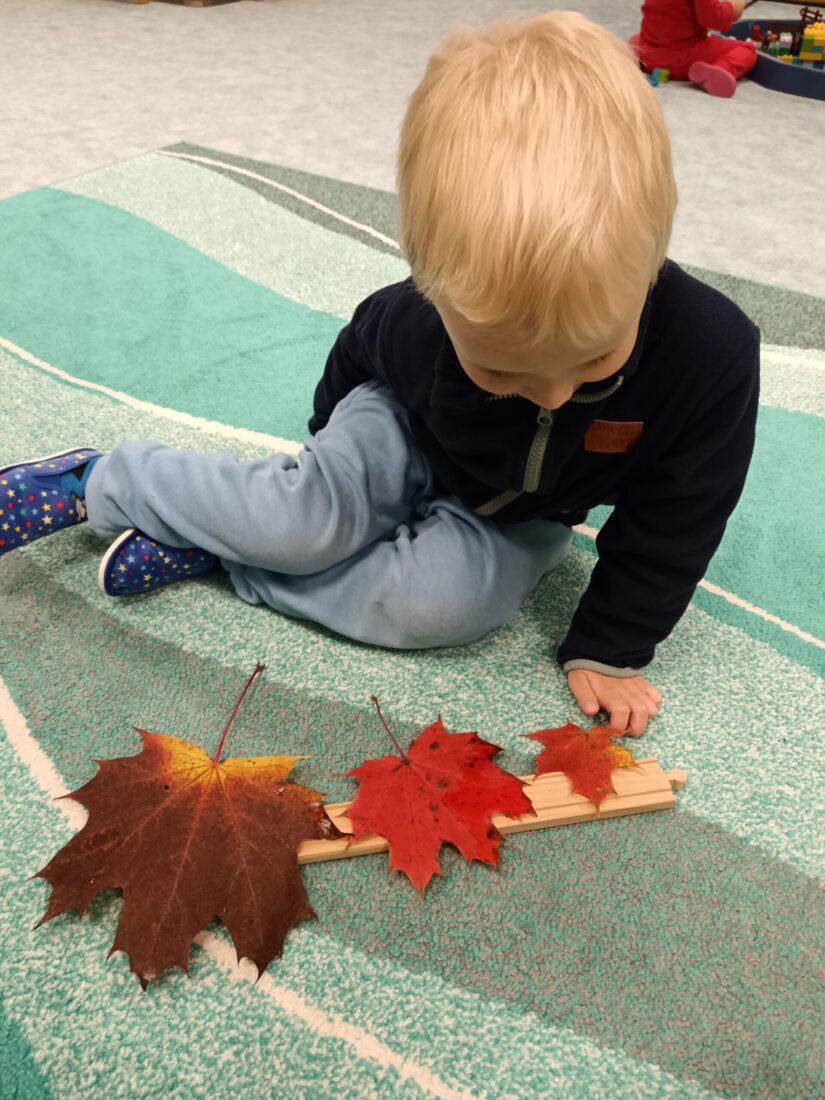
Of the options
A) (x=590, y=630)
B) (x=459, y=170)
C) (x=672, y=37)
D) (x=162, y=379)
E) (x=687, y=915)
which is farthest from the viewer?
(x=672, y=37)

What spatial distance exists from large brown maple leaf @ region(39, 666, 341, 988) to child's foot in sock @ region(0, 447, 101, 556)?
0.96ft

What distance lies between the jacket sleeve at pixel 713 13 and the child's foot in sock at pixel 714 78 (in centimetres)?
9

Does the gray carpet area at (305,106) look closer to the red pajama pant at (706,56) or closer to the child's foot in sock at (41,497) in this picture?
the red pajama pant at (706,56)

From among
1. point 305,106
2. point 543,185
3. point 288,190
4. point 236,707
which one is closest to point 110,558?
point 236,707

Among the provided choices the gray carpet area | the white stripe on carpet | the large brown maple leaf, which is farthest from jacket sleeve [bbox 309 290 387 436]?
the gray carpet area

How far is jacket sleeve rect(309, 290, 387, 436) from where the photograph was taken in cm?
90

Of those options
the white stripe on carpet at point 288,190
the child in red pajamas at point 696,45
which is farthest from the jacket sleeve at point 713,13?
the white stripe on carpet at point 288,190

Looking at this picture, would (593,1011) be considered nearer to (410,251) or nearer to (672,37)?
(410,251)

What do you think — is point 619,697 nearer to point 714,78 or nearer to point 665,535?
point 665,535

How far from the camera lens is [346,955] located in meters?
0.64

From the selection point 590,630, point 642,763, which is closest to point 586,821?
point 642,763

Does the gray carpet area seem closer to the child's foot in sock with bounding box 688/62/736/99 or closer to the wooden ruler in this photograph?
the child's foot in sock with bounding box 688/62/736/99

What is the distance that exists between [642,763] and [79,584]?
0.54m

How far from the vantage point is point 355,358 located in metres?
0.96
